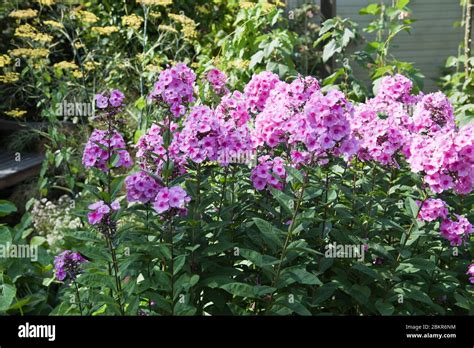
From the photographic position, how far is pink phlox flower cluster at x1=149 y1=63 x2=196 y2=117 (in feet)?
7.63

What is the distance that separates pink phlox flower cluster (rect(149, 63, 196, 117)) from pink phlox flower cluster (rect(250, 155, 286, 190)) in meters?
0.33

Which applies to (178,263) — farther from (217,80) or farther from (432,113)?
(432,113)

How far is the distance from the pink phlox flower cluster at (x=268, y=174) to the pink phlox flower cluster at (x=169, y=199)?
1.18 feet

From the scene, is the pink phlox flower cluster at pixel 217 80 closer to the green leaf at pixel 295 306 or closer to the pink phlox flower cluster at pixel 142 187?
the pink phlox flower cluster at pixel 142 187

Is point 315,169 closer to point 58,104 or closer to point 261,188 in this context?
point 261,188

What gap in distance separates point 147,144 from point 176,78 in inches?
10.2

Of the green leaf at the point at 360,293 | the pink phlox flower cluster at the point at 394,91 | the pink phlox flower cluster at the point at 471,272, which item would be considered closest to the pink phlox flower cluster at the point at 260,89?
the pink phlox flower cluster at the point at 394,91

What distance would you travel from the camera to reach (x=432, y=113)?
8.62 feet

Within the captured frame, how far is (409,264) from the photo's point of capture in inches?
92.8

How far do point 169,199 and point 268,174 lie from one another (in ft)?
1.42

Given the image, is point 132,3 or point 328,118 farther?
point 132,3

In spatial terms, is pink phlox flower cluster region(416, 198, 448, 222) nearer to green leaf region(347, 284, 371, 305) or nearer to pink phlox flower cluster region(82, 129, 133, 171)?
green leaf region(347, 284, 371, 305)

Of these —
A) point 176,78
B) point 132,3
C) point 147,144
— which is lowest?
point 147,144
